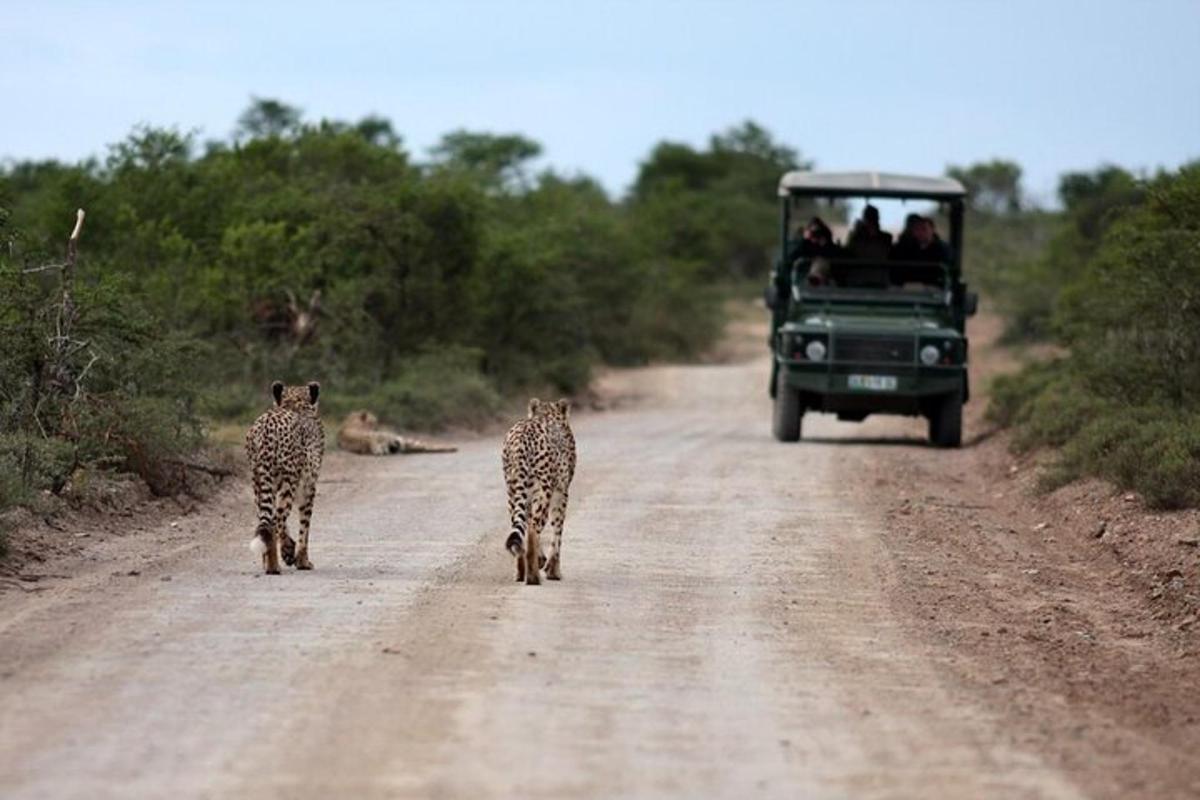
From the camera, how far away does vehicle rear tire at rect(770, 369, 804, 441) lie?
81.1ft

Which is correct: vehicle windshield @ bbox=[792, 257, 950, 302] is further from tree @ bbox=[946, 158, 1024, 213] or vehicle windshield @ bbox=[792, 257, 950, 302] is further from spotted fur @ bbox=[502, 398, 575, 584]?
tree @ bbox=[946, 158, 1024, 213]

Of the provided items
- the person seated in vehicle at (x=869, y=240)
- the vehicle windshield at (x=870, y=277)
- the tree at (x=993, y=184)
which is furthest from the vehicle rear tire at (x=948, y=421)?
the tree at (x=993, y=184)

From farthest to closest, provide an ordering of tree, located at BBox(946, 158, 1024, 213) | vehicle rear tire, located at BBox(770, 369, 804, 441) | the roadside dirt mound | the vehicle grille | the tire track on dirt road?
tree, located at BBox(946, 158, 1024, 213) < vehicle rear tire, located at BBox(770, 369, 804, 441) < the vehicle grille < the roadside dirt mound < the tire track on dirt road

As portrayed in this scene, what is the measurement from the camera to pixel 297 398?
12992 mm

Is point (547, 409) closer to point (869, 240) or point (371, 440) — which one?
point (371, 440)

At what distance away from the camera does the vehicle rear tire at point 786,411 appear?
24.7 meters

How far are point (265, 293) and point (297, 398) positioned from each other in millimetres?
15687

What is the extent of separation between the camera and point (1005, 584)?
514 inches

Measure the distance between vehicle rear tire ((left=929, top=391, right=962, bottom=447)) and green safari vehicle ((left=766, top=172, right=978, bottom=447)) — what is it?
1 cm

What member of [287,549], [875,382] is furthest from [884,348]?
[287,549]

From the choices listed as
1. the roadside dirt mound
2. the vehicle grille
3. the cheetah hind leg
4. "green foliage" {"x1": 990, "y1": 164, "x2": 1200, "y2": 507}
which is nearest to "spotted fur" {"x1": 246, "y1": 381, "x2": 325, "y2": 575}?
the cheetah hind leg

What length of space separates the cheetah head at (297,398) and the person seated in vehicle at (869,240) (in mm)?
13450

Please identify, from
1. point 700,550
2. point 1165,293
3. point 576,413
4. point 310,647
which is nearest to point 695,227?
point 576,413

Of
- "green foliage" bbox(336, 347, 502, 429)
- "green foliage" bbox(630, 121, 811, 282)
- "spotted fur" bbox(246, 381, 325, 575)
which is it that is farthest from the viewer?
"green foliage" bbox(630, 121, 811, 282)
